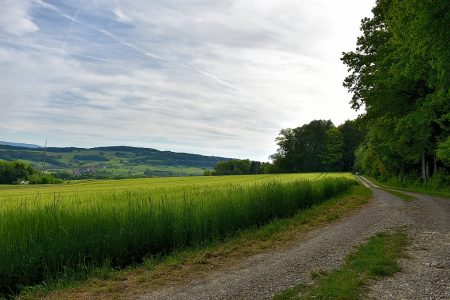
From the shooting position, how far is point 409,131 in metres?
33.0

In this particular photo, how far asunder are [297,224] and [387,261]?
290 inches

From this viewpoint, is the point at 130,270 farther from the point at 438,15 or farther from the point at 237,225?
the point at 438,15

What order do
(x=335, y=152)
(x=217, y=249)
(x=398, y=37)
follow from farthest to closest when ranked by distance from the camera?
(x=335, y=152)
(x=398, y=37)
(x=217, y=249)

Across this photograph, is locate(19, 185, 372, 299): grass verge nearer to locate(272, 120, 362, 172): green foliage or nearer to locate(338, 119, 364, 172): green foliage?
locate(272, 120, 362, 172): green foliage

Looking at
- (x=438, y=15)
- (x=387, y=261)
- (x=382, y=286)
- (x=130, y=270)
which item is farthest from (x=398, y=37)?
(x=130, y=270)

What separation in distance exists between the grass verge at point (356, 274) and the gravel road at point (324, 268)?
0.78ft

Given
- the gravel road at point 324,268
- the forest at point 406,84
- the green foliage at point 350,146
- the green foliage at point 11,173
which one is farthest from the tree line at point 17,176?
the green foliage at point 350,146

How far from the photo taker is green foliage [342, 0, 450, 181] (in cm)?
1667

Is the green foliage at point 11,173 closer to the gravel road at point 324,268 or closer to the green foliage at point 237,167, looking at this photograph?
the gravel road at point 324,268

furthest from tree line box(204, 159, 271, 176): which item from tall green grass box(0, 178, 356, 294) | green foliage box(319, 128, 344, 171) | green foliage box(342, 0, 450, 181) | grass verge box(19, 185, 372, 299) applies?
grass verge box(19, 185, 372, 299)

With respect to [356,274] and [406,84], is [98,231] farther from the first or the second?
[406,84]

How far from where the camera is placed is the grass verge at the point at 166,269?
792cm

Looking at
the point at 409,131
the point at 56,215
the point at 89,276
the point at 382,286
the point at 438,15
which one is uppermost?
the point at 438,15

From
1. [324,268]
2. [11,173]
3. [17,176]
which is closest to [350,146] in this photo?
[17,176]
